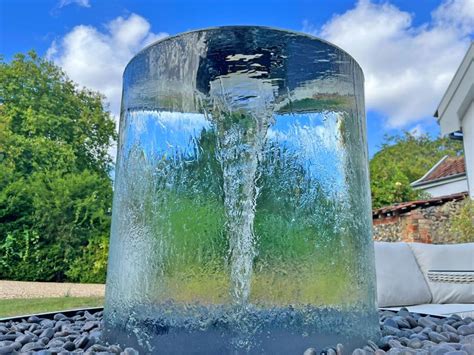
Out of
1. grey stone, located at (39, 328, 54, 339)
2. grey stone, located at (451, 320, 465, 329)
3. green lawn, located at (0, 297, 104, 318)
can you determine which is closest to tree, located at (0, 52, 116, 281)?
green lawn, located at (0, 297, 104, 318)

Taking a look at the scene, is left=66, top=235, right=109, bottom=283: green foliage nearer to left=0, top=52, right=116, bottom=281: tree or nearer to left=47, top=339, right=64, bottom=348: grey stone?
left=0, top=52, right=116, bottom=281: tree

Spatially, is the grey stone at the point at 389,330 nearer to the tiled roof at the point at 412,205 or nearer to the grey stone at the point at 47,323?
the grey stone at the point at 47,323

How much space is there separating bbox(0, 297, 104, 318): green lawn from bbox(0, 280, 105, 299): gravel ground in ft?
1.04

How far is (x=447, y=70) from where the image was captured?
11180 mm

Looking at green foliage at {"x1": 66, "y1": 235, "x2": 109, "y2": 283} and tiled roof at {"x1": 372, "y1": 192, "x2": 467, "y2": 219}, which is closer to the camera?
green foliage at {"x1": 66, "y1": 235, "x2": 109, "y2": 283}

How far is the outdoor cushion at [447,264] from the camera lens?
10.3 feet

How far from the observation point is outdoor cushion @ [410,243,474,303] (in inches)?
124

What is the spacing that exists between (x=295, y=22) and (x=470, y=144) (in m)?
→ 3.35

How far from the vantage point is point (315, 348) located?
47.0 inches

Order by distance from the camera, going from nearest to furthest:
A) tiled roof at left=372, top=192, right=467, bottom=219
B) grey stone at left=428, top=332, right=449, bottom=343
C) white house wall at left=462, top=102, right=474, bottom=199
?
→ grey stone at left=428, top=332, right=449, bottom=343
white house wall at left=462, top=102, right=474, bottom=199
tiled roof at left=372, top=192, right=467, bottom=219

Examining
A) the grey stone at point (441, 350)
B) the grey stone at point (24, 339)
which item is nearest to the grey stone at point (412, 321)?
the grey stone at point (441, 350)

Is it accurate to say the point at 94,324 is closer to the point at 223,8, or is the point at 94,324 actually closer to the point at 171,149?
the point at 171,149

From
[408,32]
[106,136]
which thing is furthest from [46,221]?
[408,32]

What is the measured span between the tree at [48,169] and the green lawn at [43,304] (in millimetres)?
2031
